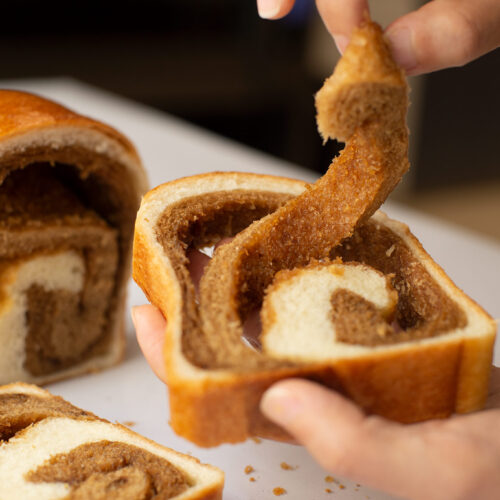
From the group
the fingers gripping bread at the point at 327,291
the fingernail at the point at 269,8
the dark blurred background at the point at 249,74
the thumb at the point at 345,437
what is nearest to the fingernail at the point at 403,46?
the fingers gripping bread at the point at 327,291

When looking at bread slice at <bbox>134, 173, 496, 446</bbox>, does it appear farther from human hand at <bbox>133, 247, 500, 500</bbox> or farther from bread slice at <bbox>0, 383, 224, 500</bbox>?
bread slice at <bbox>0, 383, 224, 500</bbox>

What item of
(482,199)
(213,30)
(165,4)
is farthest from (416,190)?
(165,4)

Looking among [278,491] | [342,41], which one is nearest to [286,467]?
[278,491]

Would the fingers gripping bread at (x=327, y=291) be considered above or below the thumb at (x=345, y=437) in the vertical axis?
above

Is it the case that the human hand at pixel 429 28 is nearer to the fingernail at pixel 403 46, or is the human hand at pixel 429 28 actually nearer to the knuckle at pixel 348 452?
the fingernail at pixel 403 46

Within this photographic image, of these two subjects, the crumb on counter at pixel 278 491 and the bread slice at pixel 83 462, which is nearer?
the bread slice at pixel 83 462

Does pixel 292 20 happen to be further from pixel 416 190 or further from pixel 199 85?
pixel 416 190
